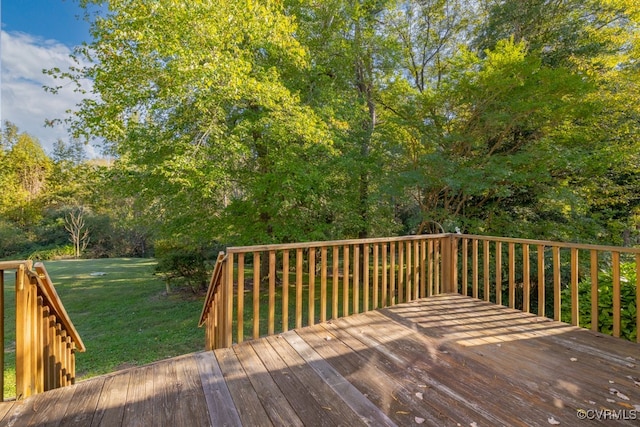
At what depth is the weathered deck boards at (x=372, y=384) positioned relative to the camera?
169 cm

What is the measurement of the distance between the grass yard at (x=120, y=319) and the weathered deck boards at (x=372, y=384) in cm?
273

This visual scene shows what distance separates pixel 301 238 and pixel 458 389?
4584mm

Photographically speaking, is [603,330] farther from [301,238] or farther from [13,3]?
[13,3]

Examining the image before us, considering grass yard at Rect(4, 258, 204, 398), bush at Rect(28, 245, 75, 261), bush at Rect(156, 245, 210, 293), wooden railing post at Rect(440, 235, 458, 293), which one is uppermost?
wooden railing post at Rect(440, 235, 458, 293)

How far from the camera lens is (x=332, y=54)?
24.0 feet

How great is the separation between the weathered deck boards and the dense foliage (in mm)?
3366

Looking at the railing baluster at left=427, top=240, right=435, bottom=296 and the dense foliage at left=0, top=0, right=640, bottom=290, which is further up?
the dense foliage at left=0, top=0, right=640, bottom=290

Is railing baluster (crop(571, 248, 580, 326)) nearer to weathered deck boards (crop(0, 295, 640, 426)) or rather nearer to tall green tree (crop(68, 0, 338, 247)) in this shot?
weathered deck boards (crop(0, 295, 640, 426))

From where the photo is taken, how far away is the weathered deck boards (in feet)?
5.55

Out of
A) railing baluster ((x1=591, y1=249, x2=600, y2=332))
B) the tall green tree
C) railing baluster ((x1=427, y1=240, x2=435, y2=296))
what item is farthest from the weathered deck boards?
the tall green tree

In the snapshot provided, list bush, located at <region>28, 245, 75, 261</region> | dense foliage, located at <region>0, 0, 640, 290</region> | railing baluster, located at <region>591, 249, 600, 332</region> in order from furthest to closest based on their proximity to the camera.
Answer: bush, located at <region>28, 245, 75, 261</region>
dense foliage, located at <region>0, 0, 640, 290</region>
railing baluster, located at <region>591, 249, 600, 332</region>

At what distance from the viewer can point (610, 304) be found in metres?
3.37

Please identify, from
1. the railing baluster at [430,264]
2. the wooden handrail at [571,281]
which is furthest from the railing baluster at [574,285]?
the railing baluster at [430,264]

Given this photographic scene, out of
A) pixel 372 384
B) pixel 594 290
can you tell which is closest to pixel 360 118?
pixel 594 290
